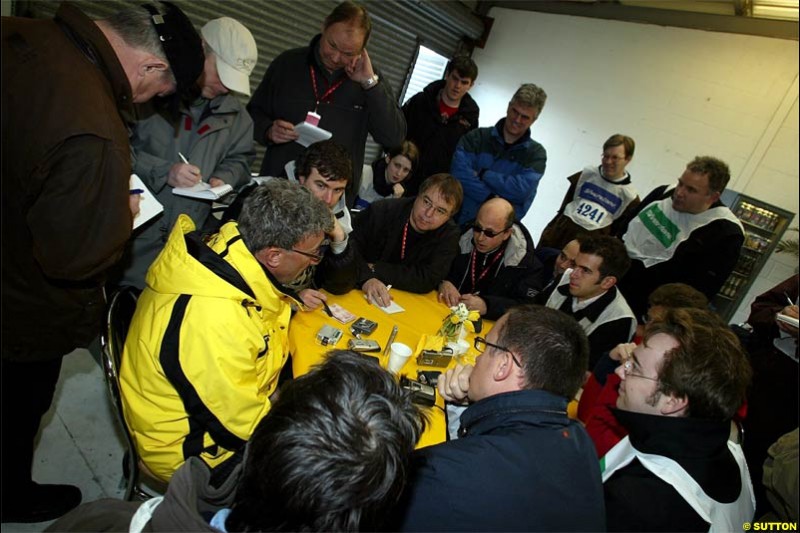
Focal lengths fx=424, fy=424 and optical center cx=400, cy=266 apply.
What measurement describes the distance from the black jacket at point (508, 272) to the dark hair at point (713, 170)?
5.21 ft

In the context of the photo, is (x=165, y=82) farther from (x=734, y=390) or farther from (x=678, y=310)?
(x=734, y=390)

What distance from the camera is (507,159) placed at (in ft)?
13.8

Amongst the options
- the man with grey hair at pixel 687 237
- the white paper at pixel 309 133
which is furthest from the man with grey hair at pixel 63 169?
the man with grey hair at pixel 687 237

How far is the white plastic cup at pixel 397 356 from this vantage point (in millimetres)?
2018

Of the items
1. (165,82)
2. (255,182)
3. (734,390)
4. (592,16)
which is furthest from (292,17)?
(734,390)

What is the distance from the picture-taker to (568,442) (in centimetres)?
138

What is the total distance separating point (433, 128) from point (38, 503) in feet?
14.5

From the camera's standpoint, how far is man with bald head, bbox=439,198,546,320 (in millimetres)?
3371

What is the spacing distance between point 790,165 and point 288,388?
6495 mm

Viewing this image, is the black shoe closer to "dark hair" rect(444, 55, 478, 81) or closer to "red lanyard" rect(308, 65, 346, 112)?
"red lanyard" rect(308, 65, 346, 112)

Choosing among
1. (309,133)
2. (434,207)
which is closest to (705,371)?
(434,207)

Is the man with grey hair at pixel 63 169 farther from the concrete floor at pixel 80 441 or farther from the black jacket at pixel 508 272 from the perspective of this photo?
the black jacket at pixel 508 272

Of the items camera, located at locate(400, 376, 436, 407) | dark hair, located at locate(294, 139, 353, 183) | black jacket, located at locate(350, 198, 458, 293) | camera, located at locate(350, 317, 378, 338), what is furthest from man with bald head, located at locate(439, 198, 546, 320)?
camera, located at locate(400, 376, 436, 407)

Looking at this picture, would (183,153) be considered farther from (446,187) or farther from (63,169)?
(446,187)
